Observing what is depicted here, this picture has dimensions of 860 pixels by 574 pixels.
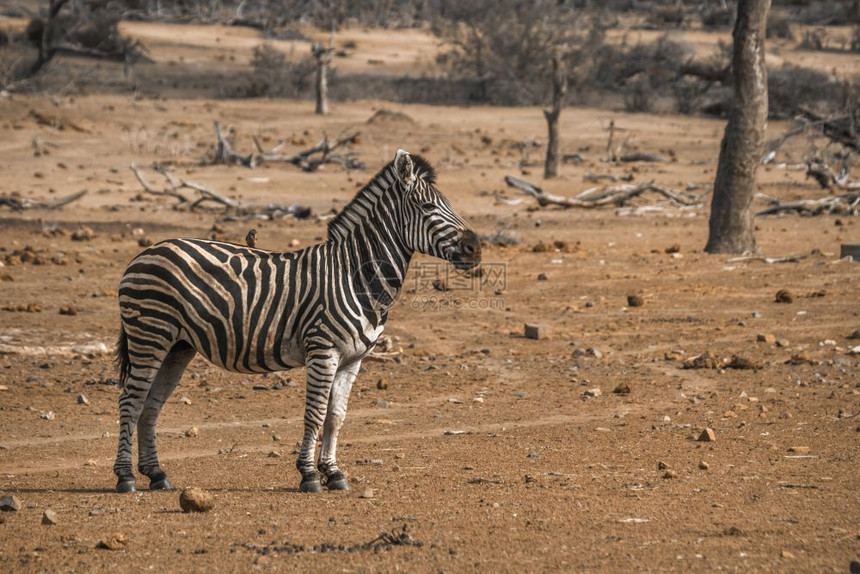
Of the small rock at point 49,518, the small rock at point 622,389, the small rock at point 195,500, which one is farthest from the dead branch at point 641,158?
the small rock at point 49,518

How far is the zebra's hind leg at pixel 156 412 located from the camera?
6984mm

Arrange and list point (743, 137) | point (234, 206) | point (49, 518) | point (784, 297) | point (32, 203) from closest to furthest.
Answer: point (49, 518)
point (784, 297)
point (743, 137)
point (32, 203)
point (234, 206)

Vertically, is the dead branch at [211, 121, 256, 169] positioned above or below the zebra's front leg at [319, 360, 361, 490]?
below

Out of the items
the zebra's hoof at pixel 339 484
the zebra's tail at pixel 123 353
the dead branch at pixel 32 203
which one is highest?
the zebra's tail at pixel 123 353

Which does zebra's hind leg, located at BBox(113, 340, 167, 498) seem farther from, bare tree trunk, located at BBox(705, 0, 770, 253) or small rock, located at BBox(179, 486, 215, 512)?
bare tree trunk, located at BBox(705, 0, 770, 253)

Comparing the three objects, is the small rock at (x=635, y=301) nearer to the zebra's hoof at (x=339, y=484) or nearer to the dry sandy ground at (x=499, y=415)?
the dry sandy ground at (x=499, y=415)

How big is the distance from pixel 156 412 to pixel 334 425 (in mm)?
1126

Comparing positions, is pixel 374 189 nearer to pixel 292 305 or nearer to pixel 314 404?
pixel 292 305

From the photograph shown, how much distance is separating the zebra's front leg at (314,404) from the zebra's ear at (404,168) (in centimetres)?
114

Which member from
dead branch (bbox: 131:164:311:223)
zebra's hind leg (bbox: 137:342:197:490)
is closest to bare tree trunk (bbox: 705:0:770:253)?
dead branch (bbox: 131:164:311:223)

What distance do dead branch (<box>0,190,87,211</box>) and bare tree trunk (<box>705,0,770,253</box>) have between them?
→ 33.8 ft

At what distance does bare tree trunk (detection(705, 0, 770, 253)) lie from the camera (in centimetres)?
1535

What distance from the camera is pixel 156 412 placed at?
709 centimetres

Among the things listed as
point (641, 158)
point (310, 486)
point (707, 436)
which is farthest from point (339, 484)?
point (641, 158)
